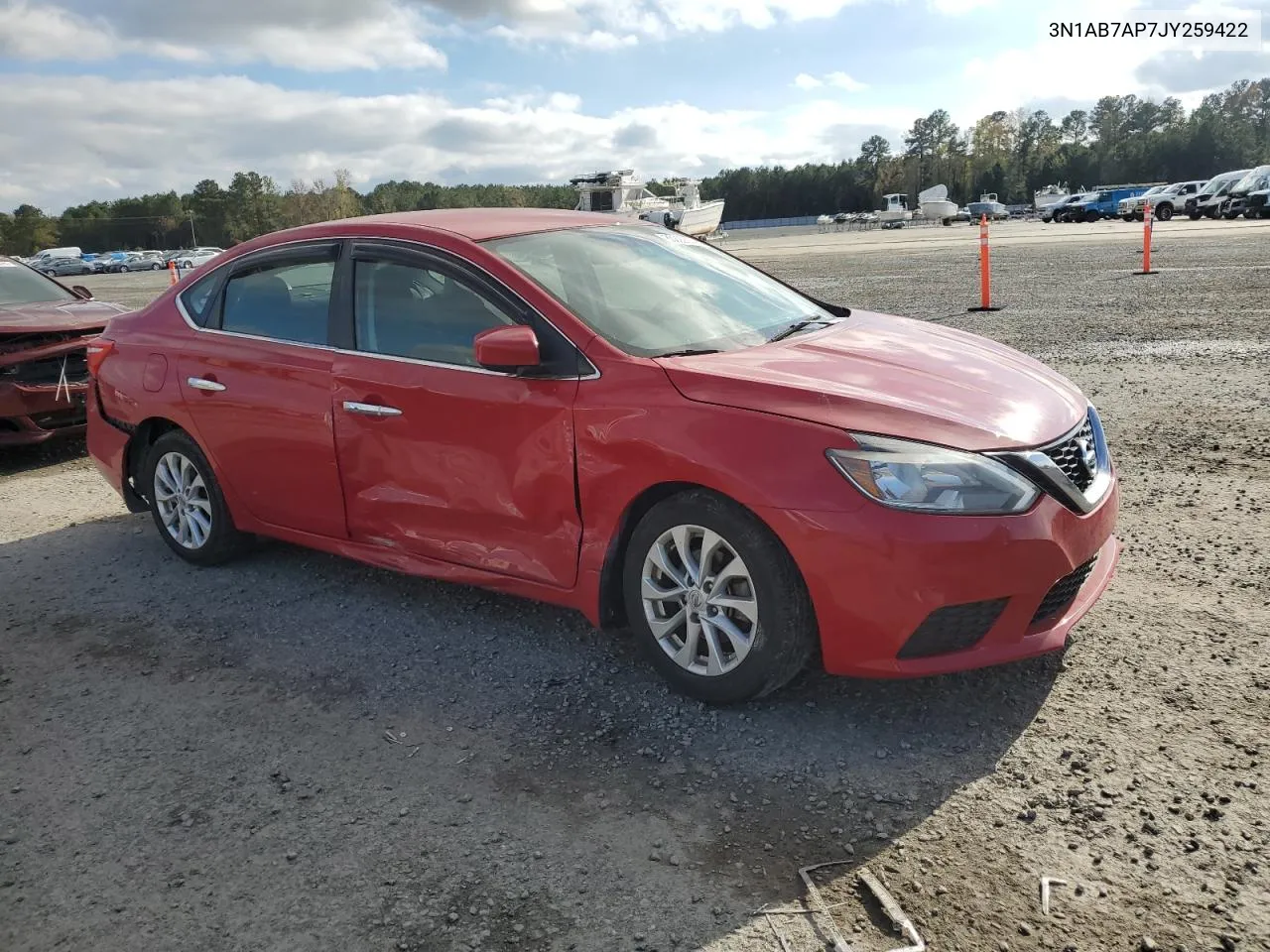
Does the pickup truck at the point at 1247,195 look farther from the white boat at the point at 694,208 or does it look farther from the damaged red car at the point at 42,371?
the damaged red car at the point at 42,371

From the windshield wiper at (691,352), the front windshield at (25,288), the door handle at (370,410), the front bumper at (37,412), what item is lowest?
the front bumper at (37,412)

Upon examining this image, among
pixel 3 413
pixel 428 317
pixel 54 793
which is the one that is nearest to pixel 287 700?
pixel 54 793

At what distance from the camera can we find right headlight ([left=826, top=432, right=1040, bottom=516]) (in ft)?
9.92

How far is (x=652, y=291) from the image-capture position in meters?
4.16

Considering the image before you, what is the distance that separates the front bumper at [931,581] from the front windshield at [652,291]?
3.34 feet

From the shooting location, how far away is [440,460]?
400 centimetres

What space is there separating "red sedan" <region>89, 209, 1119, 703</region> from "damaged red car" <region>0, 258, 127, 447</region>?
316 centimetres

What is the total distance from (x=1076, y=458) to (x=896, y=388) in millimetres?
625

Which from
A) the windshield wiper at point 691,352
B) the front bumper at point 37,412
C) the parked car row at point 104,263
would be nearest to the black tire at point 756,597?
the windshield wiper at point 691,352

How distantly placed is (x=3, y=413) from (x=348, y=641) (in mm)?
4967

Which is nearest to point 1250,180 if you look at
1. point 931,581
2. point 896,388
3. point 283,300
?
point 896,388

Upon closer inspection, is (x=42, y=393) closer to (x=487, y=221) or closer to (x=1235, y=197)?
(x=487, y=221)

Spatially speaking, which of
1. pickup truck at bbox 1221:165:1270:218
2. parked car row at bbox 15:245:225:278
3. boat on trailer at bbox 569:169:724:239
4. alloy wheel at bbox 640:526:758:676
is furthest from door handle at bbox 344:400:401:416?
parked car row at bbox 15:245:225:278

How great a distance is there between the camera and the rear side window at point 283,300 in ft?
14.8
